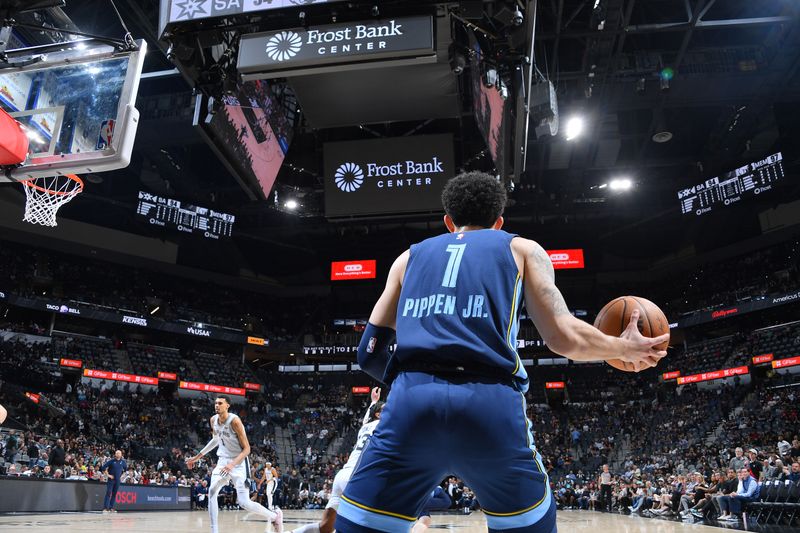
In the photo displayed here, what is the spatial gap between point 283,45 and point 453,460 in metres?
5.79

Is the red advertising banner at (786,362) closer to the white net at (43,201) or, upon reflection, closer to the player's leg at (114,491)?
the player's leg at (114,491)

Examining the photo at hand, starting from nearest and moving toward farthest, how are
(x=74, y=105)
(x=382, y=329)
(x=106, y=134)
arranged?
(x=382, y=329) → (x=106, y=134) → (x=74, y=105)

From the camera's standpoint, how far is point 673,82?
14133 mm

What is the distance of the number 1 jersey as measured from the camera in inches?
73.7

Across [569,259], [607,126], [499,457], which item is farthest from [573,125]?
[569,259]

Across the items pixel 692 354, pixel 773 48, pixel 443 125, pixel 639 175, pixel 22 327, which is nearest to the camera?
pixel 773 48

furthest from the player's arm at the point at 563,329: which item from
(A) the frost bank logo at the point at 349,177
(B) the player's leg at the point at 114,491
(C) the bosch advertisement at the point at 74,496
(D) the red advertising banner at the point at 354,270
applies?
(D) the red advertising banner at the point at 354,270

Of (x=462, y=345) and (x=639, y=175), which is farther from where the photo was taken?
(x=639, y=175)

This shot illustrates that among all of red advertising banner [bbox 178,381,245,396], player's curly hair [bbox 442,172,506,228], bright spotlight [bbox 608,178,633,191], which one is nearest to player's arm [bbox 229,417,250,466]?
player's curly hair [bbox 442,172,506,228]

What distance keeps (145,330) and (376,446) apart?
106 feet

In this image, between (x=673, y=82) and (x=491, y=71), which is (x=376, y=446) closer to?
(x=491, y=71)

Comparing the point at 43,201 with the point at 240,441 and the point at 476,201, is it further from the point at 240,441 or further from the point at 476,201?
the point at 476,201

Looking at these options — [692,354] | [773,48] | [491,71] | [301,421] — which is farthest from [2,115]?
[692,354]

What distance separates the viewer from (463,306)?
6.39 ft
